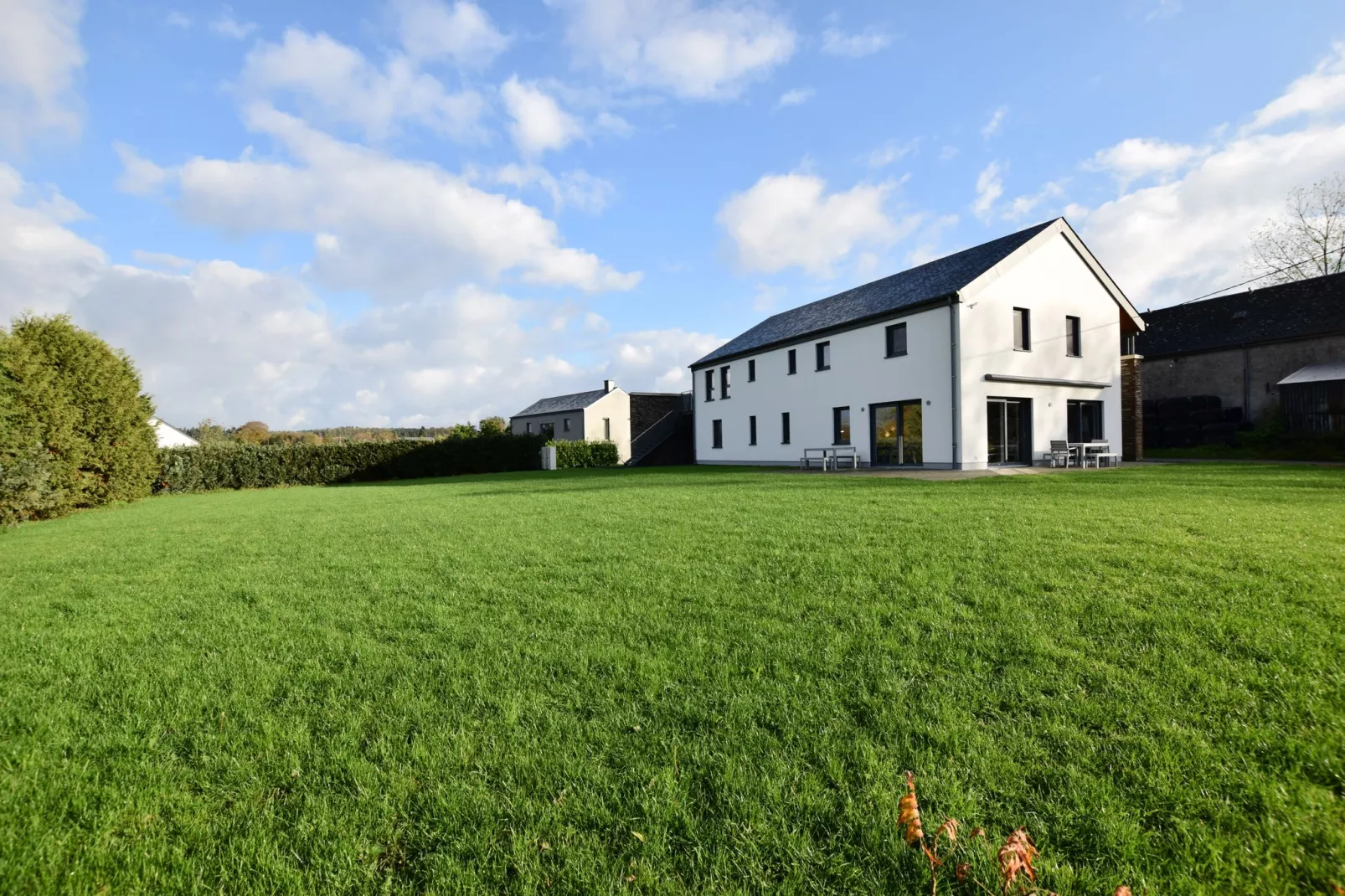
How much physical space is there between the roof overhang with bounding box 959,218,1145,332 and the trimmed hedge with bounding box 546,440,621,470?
64.0 feet

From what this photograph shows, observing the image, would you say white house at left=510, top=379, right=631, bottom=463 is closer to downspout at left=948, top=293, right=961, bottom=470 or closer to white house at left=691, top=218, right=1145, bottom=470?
white house at left=691, top=218, right=1145, bottom=470

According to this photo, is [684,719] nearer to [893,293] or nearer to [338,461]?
[893,293]

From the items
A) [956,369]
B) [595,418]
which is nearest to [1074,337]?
[956,369]

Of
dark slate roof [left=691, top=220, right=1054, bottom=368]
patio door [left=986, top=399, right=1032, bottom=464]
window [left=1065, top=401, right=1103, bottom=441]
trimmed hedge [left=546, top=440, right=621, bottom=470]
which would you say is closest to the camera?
patio door [left=986, top=399, right=1032, bottom=464]

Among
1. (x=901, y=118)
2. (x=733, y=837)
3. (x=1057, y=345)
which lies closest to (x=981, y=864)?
(x=733, y=837)

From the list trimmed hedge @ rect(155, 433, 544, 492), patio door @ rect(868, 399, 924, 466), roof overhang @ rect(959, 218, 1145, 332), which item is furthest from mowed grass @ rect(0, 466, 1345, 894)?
trimmed hedge @ rect(155, 433, 544, 492)

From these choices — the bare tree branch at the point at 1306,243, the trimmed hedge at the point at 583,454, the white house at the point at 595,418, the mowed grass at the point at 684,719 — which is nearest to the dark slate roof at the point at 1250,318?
the bare tree branch at the point at 1306,243

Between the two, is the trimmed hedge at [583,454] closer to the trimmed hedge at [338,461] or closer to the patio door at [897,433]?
the trimmed hedge at [338,461]

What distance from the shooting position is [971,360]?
17812 mm

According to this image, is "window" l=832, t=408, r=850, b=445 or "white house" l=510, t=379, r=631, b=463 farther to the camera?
"white house" l=510, t=379, r=631, b=463

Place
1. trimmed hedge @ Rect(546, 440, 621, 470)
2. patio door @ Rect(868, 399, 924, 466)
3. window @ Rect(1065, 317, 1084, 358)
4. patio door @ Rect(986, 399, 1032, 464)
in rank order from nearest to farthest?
patio door @ Rect(986, 399, 1032, 464)
patio door @ Rect(868, 399, 924, 466)
window @ Rect(1065, 317, 1084, 358)
trimmed hedge @ Rect(546, 440, 621, 470)

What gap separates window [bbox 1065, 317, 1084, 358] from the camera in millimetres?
20438

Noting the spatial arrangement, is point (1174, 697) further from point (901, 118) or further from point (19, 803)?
point (901, 118)

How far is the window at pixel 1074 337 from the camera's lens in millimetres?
20438
